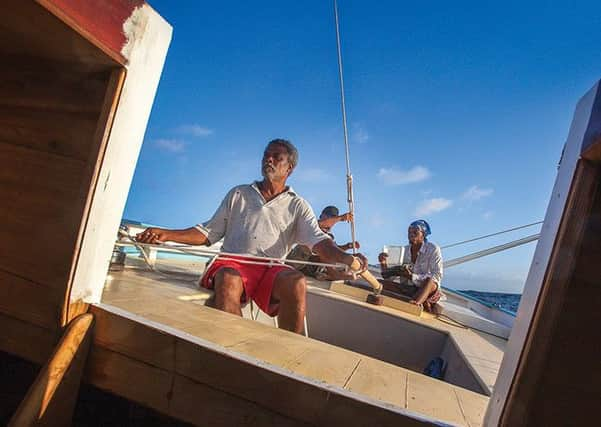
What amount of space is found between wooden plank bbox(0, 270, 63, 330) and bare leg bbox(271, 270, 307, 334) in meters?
1.05

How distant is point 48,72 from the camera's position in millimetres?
851

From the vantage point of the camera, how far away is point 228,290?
164 centimetres

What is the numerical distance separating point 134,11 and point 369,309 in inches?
96.2

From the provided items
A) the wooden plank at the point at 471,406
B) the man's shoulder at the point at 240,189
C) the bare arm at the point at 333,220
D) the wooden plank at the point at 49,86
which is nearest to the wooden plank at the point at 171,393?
the wooden plank at the point at 471,406

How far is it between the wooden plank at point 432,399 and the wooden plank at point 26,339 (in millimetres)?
937

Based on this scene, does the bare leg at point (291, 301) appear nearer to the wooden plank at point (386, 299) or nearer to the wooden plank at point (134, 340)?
the wooden plank at point (134, 340)

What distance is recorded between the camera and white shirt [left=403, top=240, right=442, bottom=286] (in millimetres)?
3590

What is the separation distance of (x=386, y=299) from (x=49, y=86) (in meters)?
2.76

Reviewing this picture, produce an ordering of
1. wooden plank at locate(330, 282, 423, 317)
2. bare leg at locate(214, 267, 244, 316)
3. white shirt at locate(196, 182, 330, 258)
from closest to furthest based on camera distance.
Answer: bare leg at locate(214, 267, 244, 316) < white shirt at locate(196, 182, 330, 258) < wooden plank at locate(330, 282, 423, 317)

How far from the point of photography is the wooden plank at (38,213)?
0.81 m

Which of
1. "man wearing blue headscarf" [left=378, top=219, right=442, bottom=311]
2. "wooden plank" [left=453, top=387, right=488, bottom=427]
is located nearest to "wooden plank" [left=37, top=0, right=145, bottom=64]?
"wooden plank" [left=453, top=387, right=488, bottom=427]

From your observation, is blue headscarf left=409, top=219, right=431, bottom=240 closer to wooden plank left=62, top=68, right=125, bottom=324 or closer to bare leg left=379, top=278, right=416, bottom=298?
bare leg left=379, top=278, right=416, bottom=298

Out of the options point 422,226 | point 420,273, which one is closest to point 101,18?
point 420,273

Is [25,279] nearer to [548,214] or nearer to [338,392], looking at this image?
[338,392]
